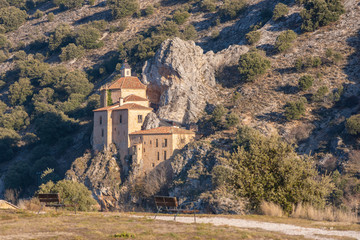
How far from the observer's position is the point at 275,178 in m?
32.7

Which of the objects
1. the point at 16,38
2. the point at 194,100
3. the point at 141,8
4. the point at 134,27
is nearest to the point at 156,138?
the point at 194,100

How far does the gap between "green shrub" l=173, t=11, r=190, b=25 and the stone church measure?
37.7 meters

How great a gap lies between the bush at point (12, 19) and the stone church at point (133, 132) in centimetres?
7118

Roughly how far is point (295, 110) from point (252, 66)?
1156 cm

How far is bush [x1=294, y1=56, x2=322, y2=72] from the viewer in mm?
78250

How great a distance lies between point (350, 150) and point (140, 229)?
43.9 metres

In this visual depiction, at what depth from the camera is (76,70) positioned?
352 ft

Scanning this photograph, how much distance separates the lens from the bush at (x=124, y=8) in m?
121

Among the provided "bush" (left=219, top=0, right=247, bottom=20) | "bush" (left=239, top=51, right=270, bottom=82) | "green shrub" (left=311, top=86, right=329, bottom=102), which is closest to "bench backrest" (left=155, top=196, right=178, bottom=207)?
"green shrub" (left=311, top=86, right=329, bottom=102)

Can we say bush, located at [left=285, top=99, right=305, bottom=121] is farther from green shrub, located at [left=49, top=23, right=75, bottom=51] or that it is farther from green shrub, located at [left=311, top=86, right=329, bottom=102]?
green shrub, located at [left=49, top=23, right=75, bottom=51]

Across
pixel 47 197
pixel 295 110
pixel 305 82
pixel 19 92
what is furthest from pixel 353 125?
pixel 19 92

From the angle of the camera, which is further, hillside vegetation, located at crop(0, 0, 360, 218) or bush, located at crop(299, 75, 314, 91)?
bush, located at crop(299, 75, 314, 91)

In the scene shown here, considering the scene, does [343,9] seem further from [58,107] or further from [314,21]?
[58,107]

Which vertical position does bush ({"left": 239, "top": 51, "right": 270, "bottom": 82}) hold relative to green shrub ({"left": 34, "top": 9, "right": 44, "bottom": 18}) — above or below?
below
